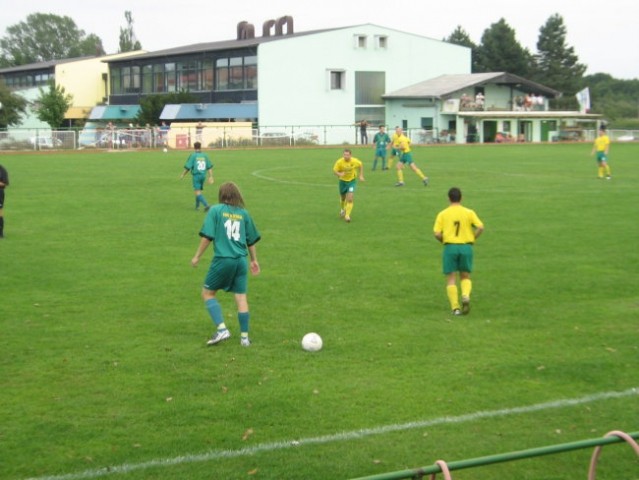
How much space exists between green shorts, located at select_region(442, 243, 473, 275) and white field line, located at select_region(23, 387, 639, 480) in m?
3.45

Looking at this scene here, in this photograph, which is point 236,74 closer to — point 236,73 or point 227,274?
point 236,73

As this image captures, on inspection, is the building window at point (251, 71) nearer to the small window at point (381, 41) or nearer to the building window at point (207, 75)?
the building window at point (207, 75)

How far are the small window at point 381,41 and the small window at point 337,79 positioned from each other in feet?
14.6

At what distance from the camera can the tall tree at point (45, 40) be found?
15350 centimetres

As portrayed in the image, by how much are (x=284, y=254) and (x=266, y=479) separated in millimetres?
10205

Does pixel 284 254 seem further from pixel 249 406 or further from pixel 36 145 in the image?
pixel 36 145

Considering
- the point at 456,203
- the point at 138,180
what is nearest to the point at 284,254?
the point at 456,203

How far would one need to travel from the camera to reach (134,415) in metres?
7.79

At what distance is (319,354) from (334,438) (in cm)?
254

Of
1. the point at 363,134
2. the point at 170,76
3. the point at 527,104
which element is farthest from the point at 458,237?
the point at 170,76

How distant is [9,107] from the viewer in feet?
238

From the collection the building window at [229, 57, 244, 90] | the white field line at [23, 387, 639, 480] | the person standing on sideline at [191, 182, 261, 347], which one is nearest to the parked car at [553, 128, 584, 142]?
the building window at [229, 57, 244, 90]

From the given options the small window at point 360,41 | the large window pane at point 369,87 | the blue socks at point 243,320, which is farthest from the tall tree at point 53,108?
the blue socks at point 243,320

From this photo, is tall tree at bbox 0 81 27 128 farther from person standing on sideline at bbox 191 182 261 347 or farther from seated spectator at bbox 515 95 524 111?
person standing on sideline at bbox 191 182 261 347
